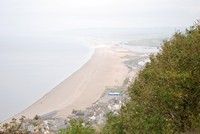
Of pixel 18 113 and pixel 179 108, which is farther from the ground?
pixel 179 108

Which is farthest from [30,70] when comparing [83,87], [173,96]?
[173,96]

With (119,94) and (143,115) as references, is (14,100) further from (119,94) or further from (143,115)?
(143,115)

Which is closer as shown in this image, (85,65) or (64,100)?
(64,100)

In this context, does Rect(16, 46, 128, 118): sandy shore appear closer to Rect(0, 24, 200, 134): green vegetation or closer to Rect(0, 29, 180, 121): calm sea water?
Rect(0, 29, 180, 121): calm sea water

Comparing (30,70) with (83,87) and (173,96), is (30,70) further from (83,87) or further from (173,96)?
(173,96)

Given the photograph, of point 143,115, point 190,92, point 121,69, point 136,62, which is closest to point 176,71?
point 190,92

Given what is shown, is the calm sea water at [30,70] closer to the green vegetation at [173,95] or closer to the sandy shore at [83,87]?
the sandy shore at [83,87]

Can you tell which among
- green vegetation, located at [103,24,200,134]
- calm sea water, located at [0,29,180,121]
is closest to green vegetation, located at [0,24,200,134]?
green vegetation, located at [103,24,200,134]
